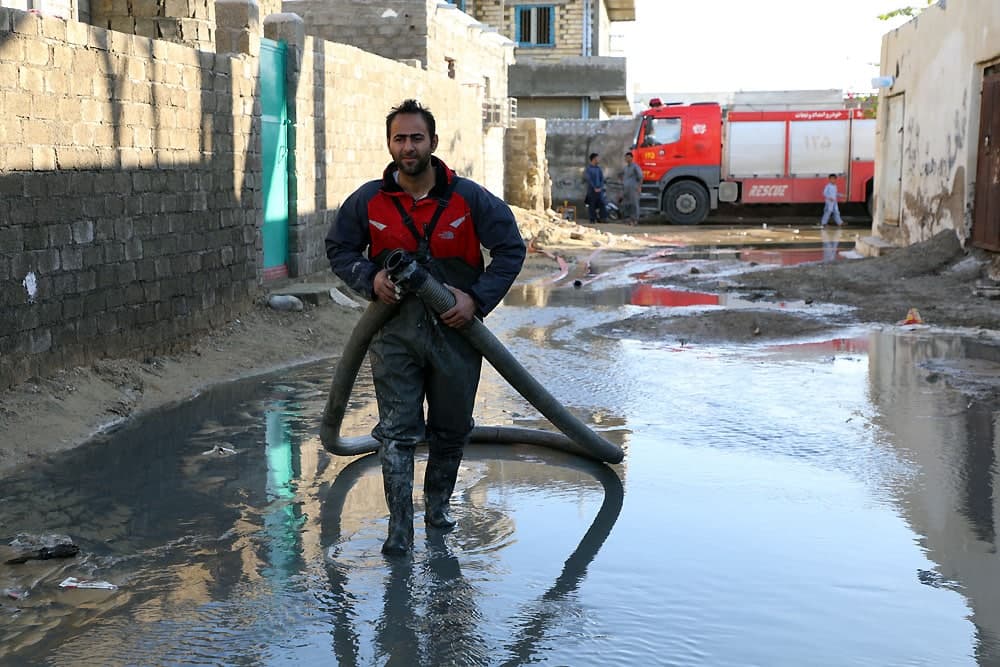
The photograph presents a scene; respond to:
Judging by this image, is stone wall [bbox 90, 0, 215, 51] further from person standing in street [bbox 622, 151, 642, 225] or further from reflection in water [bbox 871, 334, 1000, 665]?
person standing in street [bbox 622, 151, 642, 225]

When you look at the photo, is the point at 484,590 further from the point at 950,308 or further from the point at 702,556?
the point at 950,308

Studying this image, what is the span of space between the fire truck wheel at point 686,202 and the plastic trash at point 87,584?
88.7 feet

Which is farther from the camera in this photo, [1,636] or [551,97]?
[551,97]

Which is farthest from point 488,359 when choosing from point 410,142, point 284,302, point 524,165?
point 524,165

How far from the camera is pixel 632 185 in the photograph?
29906mm

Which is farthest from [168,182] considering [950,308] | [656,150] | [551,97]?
[551,97]

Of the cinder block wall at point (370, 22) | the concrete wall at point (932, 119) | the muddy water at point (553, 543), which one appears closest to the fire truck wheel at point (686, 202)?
the concrete wall at point (932, 119)

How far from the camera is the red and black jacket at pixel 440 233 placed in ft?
15.5

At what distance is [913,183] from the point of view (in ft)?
58.5

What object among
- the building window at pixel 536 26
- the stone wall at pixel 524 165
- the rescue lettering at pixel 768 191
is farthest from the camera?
the building window at pixel 536 26

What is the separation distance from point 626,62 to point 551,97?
270 cm

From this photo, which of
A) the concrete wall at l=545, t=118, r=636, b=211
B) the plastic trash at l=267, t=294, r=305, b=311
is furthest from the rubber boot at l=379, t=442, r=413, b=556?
the concrete wall at l=545, t=118, r=636, b=211

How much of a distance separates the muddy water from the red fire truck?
2246 cm

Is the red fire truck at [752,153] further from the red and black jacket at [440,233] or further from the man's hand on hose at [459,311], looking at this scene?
the man's hand on hose at [459,311]
